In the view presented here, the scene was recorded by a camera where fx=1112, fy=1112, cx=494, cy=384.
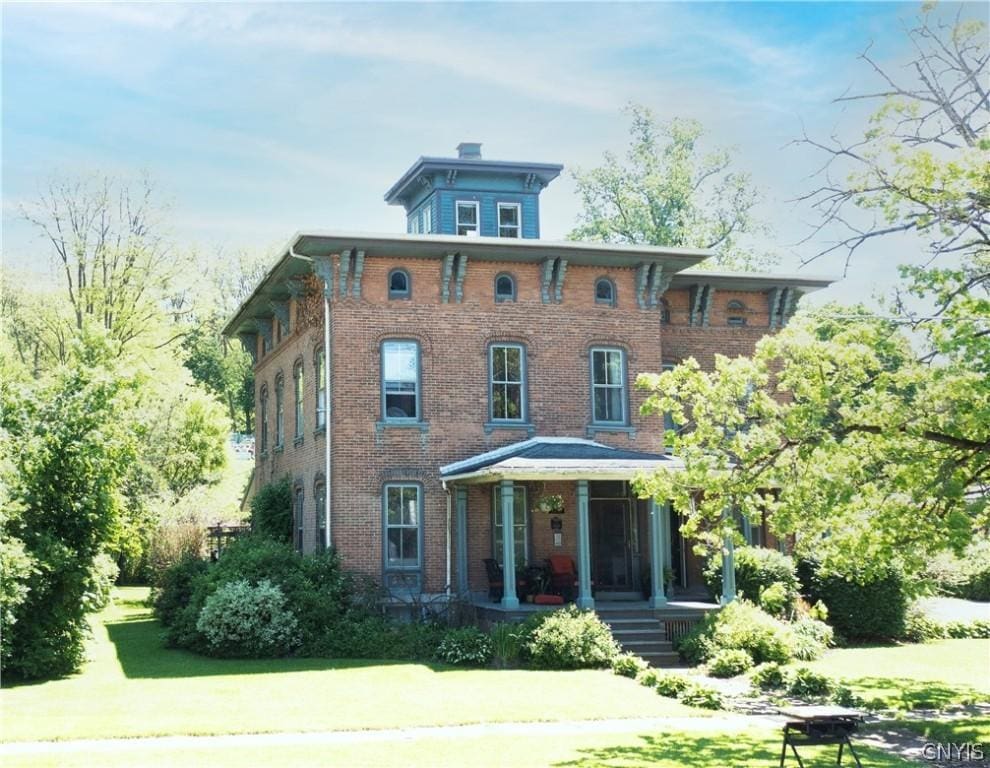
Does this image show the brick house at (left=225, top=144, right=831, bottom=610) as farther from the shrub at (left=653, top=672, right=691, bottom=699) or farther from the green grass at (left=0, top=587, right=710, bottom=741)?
the shrub at (left=653, top=672, right=691, bottom=699)

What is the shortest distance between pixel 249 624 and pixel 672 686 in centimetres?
818

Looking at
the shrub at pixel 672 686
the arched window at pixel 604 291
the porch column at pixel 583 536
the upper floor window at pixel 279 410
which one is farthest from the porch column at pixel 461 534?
the upper floor window at pixel 279 410

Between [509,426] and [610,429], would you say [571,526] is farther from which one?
[509,426]

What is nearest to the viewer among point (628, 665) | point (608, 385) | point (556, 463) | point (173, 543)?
point (628, 665)

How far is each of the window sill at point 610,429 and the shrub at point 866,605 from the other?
510 cm

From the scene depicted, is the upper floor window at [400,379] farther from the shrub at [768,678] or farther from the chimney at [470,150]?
the shrub at [768,678]

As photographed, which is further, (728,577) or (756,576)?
(756,576)

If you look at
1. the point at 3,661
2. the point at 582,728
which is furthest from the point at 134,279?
the point at 582,728

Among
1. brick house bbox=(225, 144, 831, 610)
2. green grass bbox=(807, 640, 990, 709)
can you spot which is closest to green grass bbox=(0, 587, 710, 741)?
green grass bbox=(807, 640, 990, 709)

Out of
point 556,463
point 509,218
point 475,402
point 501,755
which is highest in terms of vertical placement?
point 509,218

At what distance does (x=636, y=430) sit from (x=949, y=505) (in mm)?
12990

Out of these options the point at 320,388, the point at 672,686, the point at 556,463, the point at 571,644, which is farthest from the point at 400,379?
the point at 672,686

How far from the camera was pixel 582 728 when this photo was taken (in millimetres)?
14344

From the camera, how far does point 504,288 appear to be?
25.5 m
